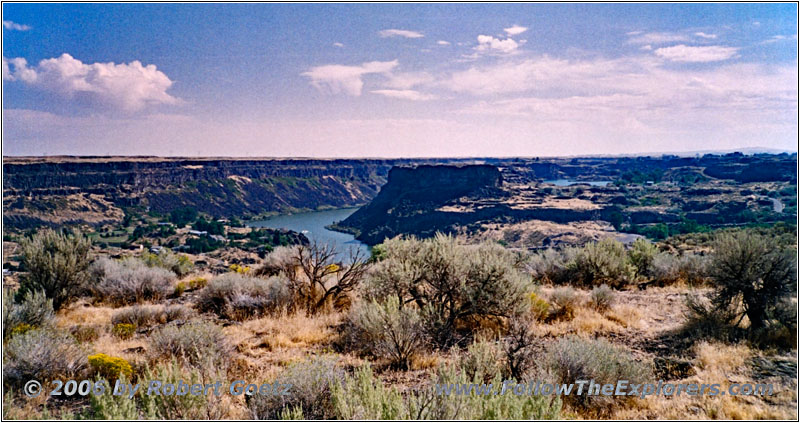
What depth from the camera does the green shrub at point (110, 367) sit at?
5344 mm

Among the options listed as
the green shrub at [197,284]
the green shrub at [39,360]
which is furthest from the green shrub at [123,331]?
the green shrub at [197,284]

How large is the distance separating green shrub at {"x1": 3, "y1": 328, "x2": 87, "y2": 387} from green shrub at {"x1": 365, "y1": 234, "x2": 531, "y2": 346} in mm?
4293

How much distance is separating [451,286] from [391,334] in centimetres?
196

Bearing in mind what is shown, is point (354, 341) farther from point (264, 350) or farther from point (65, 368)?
point (65, 368)

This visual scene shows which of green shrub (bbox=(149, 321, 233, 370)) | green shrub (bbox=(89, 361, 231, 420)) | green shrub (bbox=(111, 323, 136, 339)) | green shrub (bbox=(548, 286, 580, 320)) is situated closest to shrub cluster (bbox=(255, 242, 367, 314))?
green shrub (bbox=(111, 323, 136, 339))

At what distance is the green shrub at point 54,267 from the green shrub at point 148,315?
178cm

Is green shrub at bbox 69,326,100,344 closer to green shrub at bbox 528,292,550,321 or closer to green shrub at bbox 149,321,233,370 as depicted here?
green shrub at bbox 149,321,233,370

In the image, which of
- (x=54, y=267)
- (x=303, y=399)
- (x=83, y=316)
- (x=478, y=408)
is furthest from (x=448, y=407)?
(x=54, y=267)

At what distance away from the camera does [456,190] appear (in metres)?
98.6

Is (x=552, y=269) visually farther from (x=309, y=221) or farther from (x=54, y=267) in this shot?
(x=309, y=221)

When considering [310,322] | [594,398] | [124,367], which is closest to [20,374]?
[124,367]

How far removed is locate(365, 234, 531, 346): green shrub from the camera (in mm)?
7496

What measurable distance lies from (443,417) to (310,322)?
475 cm

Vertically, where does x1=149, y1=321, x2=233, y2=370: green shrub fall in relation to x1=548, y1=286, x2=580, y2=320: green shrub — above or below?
above
